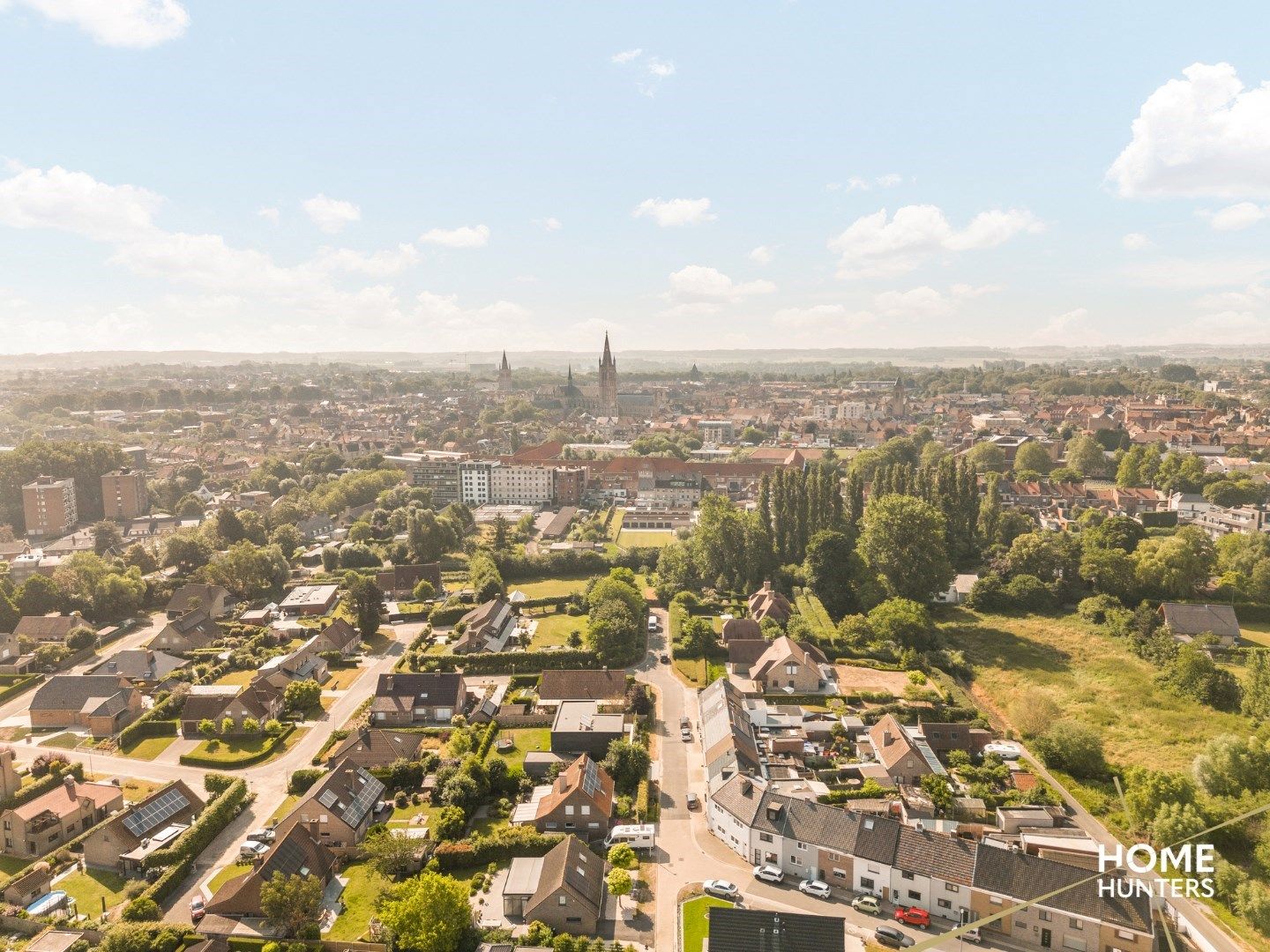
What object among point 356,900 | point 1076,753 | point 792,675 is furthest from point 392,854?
point 1076,753

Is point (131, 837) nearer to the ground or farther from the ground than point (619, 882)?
nearer to the ground

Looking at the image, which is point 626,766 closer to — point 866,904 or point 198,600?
point 866,904

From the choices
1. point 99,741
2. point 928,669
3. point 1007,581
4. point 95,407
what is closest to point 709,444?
point 1007,581

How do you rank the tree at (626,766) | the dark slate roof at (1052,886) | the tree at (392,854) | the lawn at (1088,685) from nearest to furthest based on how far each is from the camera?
the dark slate roof at (1052,886) < the tree at (392,854) < the tree at (626,766) < the lawn at (1088,685)

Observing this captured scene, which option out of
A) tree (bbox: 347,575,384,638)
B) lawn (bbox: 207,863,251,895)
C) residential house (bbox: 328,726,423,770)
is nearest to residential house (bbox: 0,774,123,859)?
lawn (bbox: 207,863,251,895)

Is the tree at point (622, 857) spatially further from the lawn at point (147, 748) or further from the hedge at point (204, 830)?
the lawn at point (147, 748)

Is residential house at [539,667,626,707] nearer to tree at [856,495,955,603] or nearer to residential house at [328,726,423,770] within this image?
residential house at [328,726,423,770]

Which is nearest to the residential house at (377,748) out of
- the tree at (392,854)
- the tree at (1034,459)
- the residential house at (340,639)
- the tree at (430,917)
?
the tree at (392,854)
